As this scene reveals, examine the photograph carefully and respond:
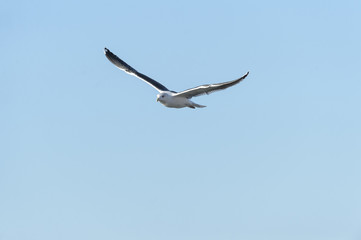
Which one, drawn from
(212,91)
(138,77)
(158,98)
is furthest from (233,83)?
(138,77)

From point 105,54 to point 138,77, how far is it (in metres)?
3.51


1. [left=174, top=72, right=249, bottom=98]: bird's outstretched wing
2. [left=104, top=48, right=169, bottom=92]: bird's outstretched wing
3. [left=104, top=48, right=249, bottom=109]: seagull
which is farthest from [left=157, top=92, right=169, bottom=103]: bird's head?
[left=104, top=48, right=169, bottom=92]: bird's outstretched wing

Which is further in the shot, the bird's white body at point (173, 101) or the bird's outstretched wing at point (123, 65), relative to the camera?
the bird's outstretched wing at point (123, 65)

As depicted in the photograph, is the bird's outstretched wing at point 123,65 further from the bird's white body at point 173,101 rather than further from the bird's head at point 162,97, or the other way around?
the bird's white body at point 173,101

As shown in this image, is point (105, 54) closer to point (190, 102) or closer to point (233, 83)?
point (190, 102)

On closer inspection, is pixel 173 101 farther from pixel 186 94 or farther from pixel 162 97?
pixel 186 94

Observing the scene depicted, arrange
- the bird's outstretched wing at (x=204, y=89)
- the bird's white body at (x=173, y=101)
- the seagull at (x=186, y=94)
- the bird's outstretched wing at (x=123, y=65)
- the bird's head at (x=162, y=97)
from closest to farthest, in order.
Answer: the bird's outstretched wing at (x=204, y=89), the seagull at (x=186, y=94), the bird's white body at (x=173, y=101), the bird's head at (x=162, y=97), the bird's outstretched wing at (x=123, y=65)

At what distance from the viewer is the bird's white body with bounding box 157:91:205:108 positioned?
4547cm

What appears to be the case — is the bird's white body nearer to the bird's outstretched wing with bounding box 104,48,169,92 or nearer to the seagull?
the seagull

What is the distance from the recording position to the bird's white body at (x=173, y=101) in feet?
149

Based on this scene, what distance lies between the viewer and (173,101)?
1801 inches

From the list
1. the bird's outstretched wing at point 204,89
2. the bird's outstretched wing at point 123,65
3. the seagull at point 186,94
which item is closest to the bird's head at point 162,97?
the seagull at point 186,94

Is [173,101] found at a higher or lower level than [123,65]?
lower

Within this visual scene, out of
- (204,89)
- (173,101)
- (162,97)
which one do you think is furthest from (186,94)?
(162,97)
